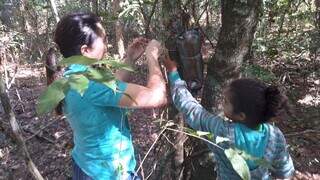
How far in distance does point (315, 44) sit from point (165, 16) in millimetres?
4544

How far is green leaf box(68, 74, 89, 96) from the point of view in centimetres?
100

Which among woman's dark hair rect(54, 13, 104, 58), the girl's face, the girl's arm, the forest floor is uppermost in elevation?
woman's dark hair rect(54, 13, 104, 58)

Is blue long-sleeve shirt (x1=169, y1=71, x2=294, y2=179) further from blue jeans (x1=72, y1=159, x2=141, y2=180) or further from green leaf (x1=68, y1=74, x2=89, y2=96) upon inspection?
green leaf (x1=68, y1=74, x2=89, y2=96)

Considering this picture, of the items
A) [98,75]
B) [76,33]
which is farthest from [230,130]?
[98,75]

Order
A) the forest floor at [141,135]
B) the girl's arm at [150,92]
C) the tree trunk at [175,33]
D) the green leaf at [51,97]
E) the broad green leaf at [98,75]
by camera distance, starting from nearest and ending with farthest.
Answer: the green leaf at [51,97]
the broad green leaf at [98,75]
the girl's arm at [150,92]
the tree trunk at [175,33]
the forest floor at [141,135]

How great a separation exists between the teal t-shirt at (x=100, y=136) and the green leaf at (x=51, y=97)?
95 centimetres

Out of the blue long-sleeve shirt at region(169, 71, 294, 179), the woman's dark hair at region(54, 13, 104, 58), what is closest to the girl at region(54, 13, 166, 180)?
the woman's dark hair at region(54, 13, 104, 58)

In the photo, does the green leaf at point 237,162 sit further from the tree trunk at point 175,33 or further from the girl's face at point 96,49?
the tree trunk at point 175,33

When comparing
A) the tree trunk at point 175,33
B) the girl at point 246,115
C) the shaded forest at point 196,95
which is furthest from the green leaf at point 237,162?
the tree trunk at point 175,33

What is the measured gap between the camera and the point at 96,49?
6.65 feet

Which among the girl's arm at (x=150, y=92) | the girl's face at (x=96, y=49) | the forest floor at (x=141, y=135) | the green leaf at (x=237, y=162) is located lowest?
the forest floor at (x=141, y=135)

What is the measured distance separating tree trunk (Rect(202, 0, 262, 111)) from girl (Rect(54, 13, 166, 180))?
0.58 m

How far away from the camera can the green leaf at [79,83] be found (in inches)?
39.4

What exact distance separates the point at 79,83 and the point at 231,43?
171 centimetres
